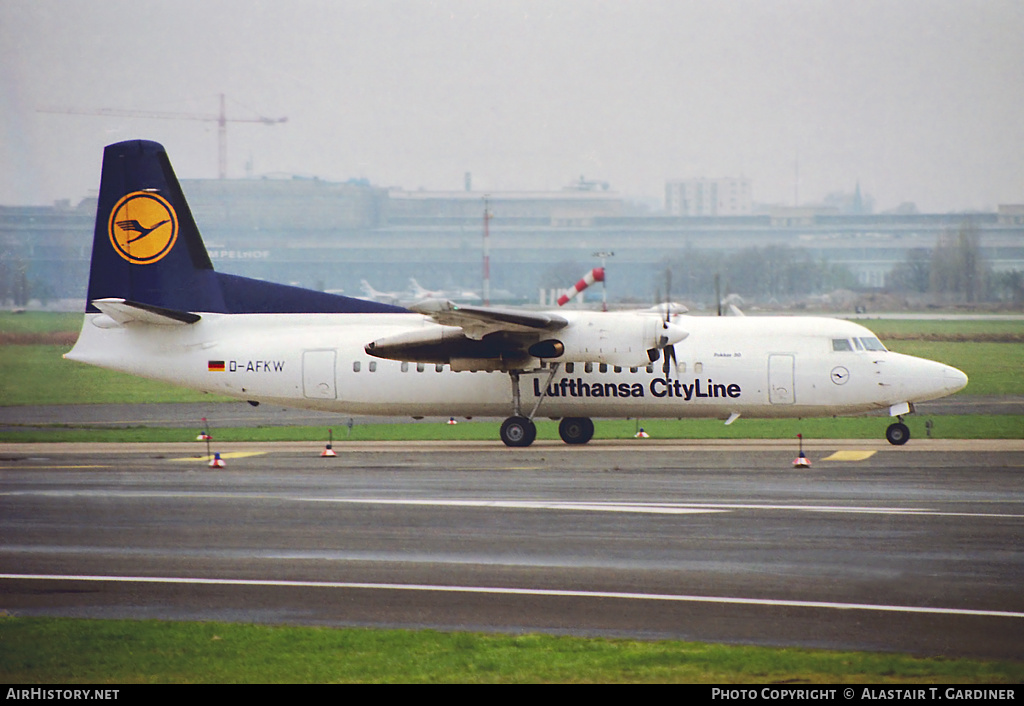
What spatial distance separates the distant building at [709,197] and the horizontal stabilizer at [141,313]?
35082mm

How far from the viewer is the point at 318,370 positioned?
26.2 meters

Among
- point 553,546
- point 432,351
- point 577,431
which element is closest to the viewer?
point 553,546

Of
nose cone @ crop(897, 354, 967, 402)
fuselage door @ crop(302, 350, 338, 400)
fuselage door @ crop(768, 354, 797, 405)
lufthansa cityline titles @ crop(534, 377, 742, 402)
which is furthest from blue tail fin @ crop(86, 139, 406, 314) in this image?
nose cone @ crop(897, 354, 967, 402)

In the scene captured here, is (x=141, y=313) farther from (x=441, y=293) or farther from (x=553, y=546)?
(x=441, y=293)

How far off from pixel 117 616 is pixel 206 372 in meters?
16.3

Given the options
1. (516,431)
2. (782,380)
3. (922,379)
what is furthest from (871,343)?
(516,431)

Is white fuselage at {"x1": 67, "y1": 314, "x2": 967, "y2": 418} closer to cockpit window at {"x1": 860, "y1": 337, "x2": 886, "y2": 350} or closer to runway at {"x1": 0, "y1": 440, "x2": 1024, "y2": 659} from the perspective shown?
cockpit window at {"x1": 860, "y1": 337, "x2": 886, "y2": 350}

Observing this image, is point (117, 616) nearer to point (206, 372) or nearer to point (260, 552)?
point (260, 552)

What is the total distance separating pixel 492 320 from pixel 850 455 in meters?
8.31

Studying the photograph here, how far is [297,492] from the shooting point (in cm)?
1864

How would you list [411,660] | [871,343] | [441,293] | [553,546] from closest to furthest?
[411,660]
[553,546]
[871,343]
[441,293]

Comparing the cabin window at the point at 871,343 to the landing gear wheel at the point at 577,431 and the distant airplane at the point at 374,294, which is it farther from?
the distant airplane at the point at 374,294

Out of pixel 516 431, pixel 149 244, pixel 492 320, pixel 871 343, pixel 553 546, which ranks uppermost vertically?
pixel 149 244
